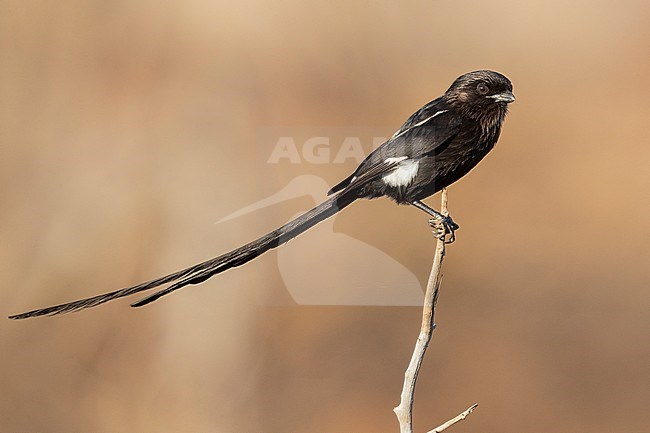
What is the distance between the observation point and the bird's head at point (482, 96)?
4.61 ft

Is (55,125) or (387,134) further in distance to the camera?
(55,125)

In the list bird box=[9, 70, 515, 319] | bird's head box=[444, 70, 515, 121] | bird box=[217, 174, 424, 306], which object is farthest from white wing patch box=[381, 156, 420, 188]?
bird box=[217, 174, 424, 306]

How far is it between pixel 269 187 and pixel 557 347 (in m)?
1.08

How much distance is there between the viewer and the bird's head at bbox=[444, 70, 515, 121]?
1404 mm

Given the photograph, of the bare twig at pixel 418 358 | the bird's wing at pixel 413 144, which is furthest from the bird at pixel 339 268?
the bare twig at pixel 418 358

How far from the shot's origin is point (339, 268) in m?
2.61

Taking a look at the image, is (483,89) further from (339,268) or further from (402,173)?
(339,268)

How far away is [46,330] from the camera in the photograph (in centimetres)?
275

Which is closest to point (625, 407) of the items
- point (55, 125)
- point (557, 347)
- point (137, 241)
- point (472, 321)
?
point (557, 347)

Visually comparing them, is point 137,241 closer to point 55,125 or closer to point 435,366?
point 55,125

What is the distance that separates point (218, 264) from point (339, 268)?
1.42 metres

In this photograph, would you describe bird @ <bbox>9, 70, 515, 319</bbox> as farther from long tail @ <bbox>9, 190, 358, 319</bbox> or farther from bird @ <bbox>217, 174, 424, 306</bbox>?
bird @ <bbox>217, 174, 424, 306</bbox>

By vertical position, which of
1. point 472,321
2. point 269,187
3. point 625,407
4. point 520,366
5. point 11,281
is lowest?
point 625,407

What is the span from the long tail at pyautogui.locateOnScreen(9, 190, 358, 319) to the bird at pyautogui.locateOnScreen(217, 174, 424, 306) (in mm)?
1145
